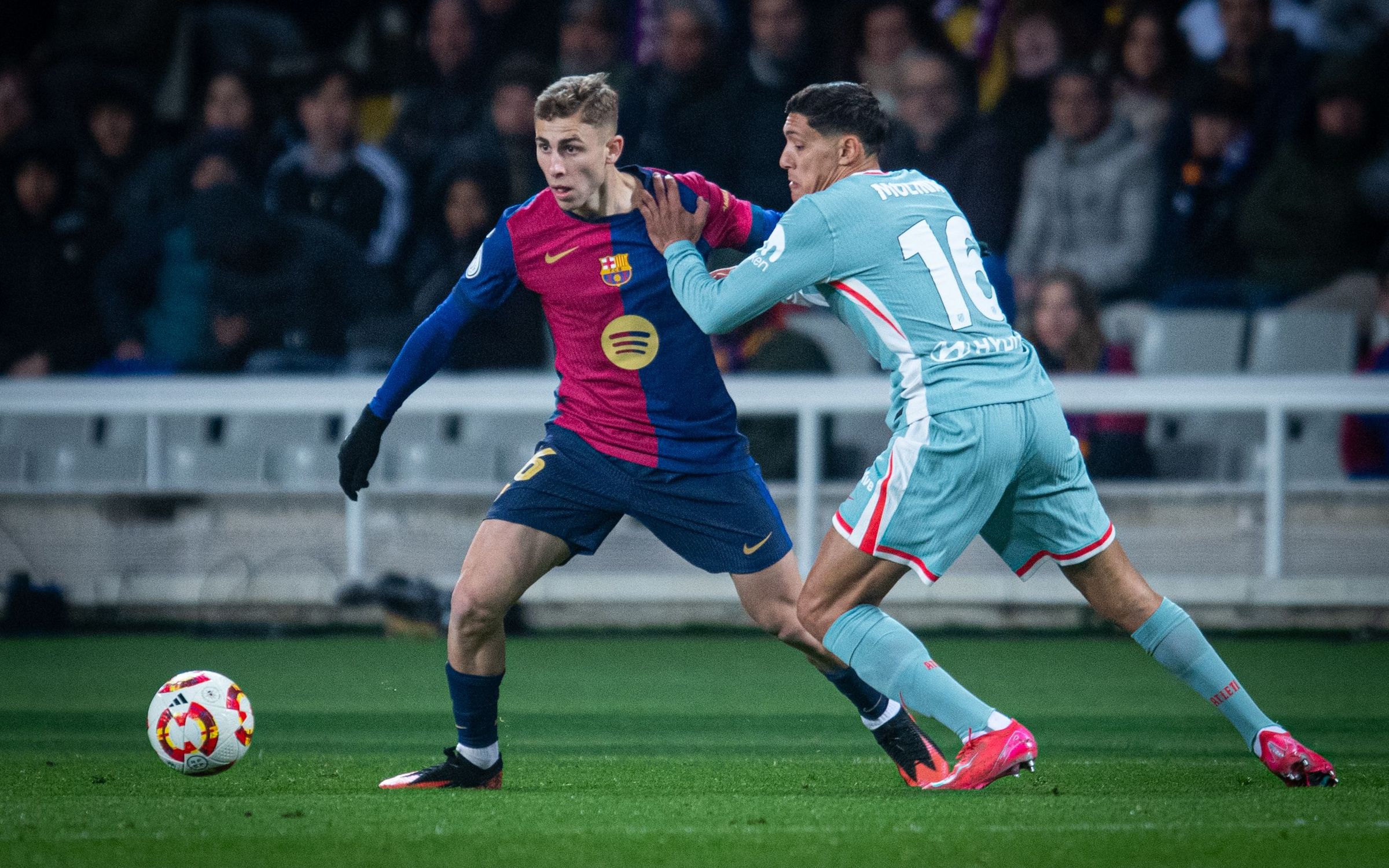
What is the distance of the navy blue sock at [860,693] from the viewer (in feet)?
16.8

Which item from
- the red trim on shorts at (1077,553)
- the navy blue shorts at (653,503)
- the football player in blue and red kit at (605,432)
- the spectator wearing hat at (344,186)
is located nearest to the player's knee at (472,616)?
the football player in blue and red kit at (605,432)

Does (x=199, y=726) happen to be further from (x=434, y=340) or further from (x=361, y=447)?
(x=434, y=340)

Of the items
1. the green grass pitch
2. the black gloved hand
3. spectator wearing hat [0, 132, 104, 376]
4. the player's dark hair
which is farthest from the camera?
spectator wearing hat [0, 132, 104, 376]

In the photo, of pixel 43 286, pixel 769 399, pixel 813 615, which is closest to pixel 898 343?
pixel 813 615

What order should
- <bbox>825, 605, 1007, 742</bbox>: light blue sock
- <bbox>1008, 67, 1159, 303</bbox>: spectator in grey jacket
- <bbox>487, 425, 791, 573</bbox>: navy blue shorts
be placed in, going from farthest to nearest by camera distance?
<bbox>1008, 67, 1159, 303</bbox>: spectator in grey jacket, <bbox>487, 425, 791, 573</bbox>: navy blue shorts, <bbox>825, 605, 1007, 742</bbox>: light blue sock

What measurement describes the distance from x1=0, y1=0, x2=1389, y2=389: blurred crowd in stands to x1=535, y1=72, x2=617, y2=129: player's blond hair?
15.9 feet

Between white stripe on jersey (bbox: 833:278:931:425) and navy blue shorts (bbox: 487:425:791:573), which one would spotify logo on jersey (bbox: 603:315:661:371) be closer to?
navy blue shorts (bbox: 487:425:791:573)

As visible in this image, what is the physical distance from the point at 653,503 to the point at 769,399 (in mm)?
4351

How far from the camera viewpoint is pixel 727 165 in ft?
36.3

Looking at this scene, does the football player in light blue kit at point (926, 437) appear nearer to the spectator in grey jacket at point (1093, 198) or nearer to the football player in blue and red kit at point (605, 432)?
the football player in blue and red kit at point (605, 432)

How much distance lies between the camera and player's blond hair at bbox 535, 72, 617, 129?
505 cm

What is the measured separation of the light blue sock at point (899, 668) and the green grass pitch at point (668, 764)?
0.24 meters

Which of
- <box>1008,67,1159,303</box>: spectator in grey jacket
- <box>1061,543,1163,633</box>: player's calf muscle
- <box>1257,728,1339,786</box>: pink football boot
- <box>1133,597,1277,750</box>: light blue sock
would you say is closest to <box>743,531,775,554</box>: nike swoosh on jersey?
<box>1061,543,1163,633</box>: player's calf muscle

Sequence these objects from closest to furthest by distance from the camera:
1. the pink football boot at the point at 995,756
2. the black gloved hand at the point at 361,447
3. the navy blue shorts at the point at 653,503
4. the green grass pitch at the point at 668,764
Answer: the green grass pitch at the point at 668,764, the pink football boot at the point at 995,756, the navy blue shorts at the point at 653,503, the black gloved hand at the point at 361,447
